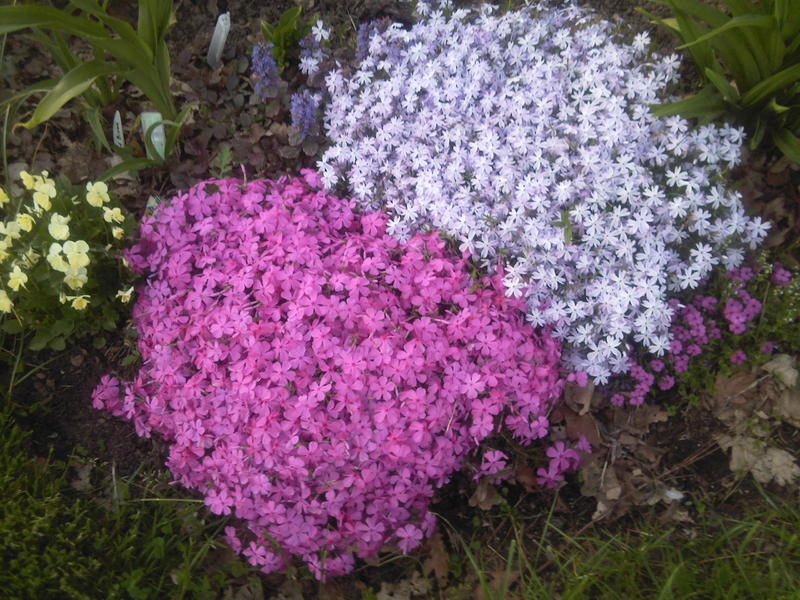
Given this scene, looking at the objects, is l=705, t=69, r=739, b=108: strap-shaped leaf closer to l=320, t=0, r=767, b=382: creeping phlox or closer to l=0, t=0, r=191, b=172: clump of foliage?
l=320, t=0, r=767, b=382: creeping phlox

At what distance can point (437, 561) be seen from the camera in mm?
2516

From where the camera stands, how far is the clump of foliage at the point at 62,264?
249 cm

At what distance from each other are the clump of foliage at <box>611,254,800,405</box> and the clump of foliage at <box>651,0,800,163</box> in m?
0.60

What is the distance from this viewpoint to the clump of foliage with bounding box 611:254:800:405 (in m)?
2.73

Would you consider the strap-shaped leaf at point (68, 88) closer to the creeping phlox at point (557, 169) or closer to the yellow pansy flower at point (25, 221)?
the yellow pansy flower at point (25, 221)

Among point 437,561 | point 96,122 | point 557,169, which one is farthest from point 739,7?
point 96,122

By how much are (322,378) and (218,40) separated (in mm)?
2087

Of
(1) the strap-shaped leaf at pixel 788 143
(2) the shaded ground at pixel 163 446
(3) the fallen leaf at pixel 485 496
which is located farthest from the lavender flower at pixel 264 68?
(1) the strap-shaped leaf at pixel 788 143

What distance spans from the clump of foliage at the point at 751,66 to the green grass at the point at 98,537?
258cm

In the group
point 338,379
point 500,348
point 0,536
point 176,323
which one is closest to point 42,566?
point 0,536

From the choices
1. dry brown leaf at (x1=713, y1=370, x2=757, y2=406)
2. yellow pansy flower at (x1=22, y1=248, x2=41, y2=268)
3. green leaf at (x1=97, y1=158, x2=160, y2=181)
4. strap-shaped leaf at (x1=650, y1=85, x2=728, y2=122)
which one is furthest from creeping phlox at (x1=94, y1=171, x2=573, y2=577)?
strap-shaped leaf at (x1=650, y1=85, x2=728, y2=122)

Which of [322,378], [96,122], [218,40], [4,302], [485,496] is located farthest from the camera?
[218,40]

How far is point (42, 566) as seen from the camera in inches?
91.4

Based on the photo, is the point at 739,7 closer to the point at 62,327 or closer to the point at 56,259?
the point at 56,259
